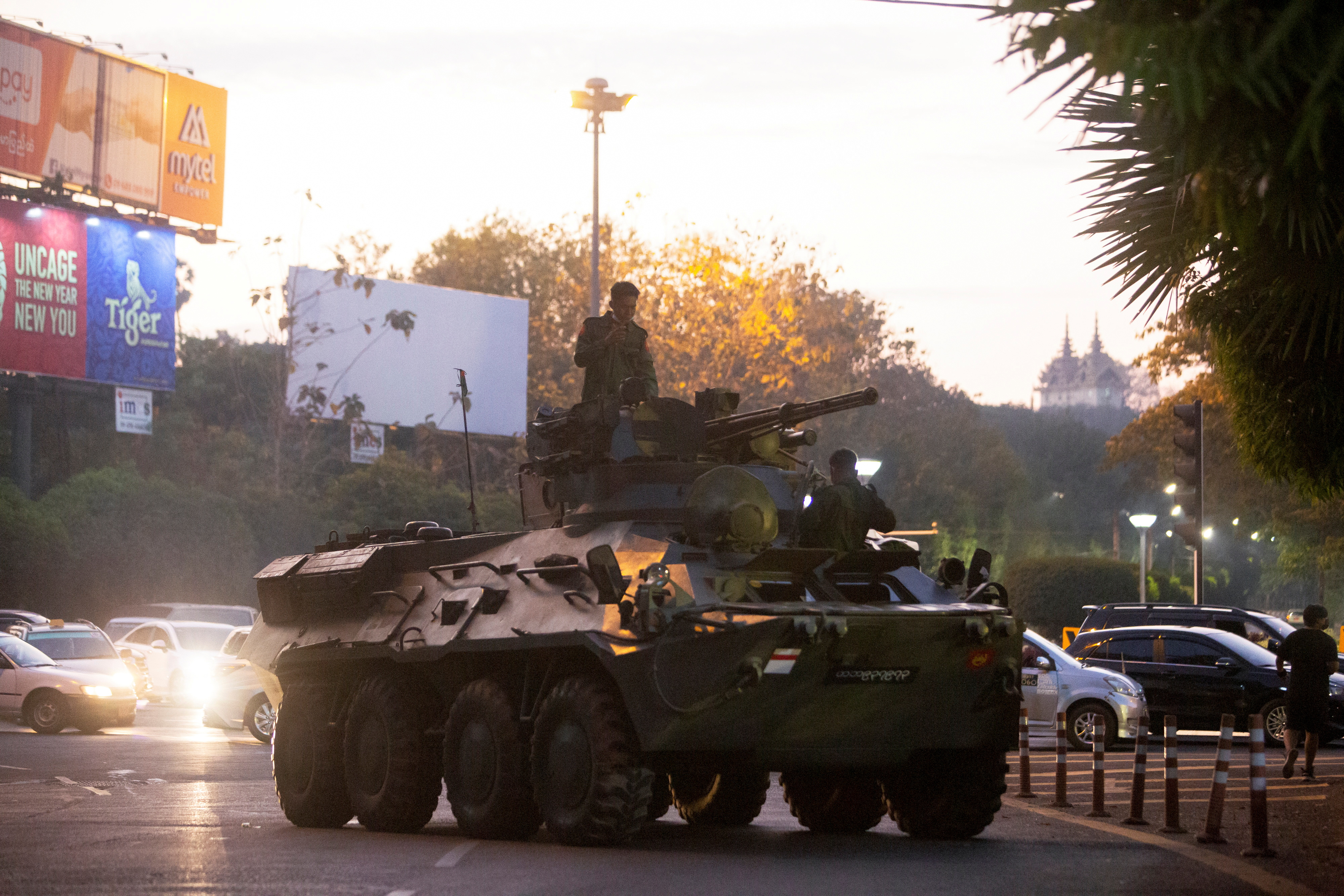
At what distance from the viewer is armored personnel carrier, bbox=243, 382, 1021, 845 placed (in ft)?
37.3

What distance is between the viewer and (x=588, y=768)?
11586 mm

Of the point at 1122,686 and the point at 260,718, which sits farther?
the point at 260,718

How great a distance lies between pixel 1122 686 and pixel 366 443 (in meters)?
31.8

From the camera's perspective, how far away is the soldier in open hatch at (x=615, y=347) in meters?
14.4

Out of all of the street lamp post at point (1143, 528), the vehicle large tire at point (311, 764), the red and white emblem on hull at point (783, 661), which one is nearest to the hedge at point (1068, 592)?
the street lamp post at point (1143, 528)

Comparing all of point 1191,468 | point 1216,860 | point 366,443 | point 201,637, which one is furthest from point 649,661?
point 366,443

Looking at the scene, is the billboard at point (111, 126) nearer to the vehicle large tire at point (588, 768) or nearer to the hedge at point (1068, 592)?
the hedge at point (1068, 592)

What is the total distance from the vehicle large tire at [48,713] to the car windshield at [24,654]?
0.57 meters

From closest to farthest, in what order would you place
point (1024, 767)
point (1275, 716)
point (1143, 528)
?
point (1024, 767) < point (1275, 716) < point (1143, 528)

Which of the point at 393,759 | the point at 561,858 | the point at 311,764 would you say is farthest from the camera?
the point at 311,764

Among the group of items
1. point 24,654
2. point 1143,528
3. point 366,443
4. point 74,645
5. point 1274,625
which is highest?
point 366,443

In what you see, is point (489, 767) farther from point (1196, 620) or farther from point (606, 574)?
point (1196, 620)

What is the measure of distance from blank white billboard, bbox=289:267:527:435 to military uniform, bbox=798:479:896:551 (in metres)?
38.7

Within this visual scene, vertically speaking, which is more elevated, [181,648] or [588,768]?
[588,768]
